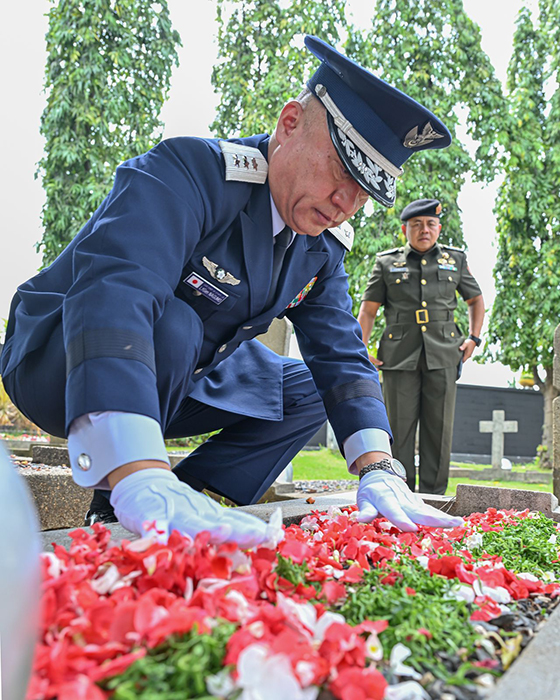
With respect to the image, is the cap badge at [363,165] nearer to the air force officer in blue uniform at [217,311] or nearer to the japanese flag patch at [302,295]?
the air force officer in blue uniform at [217,311]

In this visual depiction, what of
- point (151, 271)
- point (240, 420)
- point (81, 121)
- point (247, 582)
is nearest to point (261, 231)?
point (151, 271)

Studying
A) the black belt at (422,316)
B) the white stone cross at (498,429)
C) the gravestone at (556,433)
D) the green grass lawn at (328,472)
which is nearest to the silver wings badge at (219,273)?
the gravestone at (556,433)

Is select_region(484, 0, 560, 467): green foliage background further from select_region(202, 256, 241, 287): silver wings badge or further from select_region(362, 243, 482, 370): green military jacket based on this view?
select_region(202, 256, 241, 287): silver wings badge

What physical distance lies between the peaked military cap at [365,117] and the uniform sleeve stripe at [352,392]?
0.62 m

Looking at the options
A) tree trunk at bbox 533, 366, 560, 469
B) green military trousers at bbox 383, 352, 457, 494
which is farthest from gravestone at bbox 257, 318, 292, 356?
tree trunk at bbox 533, 366, 560, 469

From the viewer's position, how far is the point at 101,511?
2.26 m

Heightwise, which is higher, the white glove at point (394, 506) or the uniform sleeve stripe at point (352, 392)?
the uniform sleeve stripe at point (352, 392)

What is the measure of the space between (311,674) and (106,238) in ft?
3.79

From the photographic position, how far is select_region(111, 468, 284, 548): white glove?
1.18 m

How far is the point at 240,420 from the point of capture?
8.41 ft

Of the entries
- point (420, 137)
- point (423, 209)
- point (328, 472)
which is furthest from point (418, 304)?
point (328, 472)

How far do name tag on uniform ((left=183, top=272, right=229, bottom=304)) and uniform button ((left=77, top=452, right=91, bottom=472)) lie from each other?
0.75 m

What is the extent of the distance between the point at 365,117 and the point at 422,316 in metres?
3.30

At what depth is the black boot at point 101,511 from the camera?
2207mm
